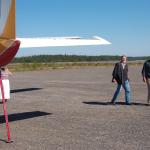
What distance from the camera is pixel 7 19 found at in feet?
24.8

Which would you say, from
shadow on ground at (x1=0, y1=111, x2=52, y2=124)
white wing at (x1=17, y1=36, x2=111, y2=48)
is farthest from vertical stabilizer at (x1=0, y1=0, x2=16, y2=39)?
shadow on ground at (x1=0, y1=111, x2=52, y2=124)

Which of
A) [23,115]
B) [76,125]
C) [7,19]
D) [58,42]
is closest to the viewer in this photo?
[7,19]

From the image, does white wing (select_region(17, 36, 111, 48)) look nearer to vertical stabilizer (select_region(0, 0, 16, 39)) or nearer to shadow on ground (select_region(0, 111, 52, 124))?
vertical stabilizer (select_region(0, 0, 16, 39))

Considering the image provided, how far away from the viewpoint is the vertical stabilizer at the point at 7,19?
7.42 meters

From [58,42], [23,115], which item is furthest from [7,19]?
[23,115]

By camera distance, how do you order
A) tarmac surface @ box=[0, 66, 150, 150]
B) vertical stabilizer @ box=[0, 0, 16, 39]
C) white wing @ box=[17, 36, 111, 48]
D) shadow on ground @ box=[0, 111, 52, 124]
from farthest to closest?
shadow on ground @ box=[0, 111, 52, 124], white wing @ box=[17, 36, 111, 48], tarmac surface @ box=[0, 66, 150, 150], vertical stabilizer @ box=[0, 0, 16, 39]

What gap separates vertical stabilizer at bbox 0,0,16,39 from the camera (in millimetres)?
7422

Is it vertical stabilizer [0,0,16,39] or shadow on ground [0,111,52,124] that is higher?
vertical stabilizer [0,0,16,39]

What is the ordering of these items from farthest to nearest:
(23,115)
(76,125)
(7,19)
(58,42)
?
1. (23,115)
2. (76,125)
3. (58,42)
4. (7,19)

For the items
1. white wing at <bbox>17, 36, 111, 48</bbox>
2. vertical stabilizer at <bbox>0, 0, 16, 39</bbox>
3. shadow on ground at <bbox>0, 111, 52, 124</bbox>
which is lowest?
shadow on ground at <bbox>0, 111, 52, 124</bbox>

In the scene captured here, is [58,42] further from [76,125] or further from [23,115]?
[23,115]

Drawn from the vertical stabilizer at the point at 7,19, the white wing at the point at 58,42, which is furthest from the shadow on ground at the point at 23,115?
the vertical stabilizer at the point at 7,19

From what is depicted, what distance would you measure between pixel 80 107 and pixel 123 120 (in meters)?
2.81

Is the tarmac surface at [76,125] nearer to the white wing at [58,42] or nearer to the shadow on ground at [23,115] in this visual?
the shadow on ground at [23,115]
